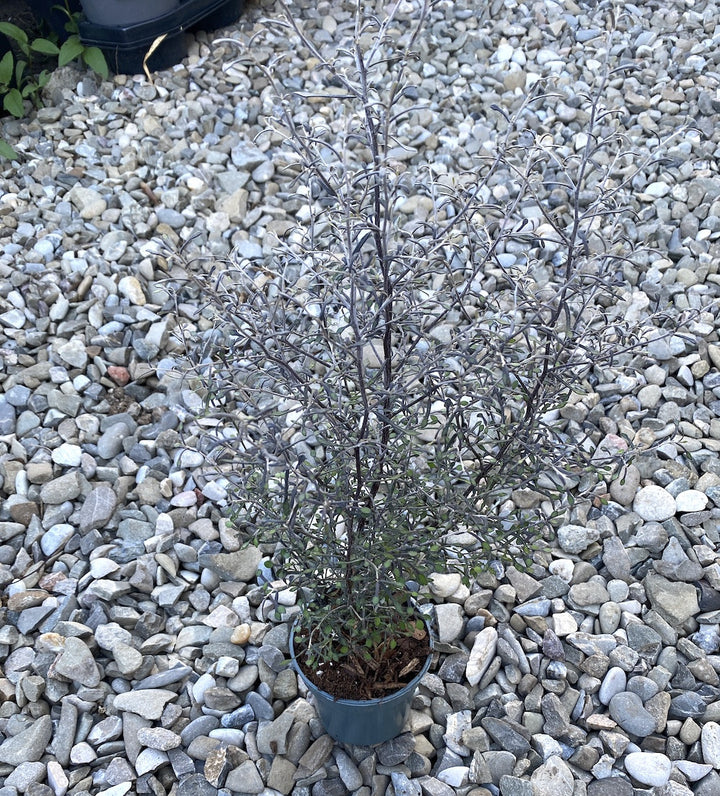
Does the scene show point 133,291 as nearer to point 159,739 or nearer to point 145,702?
point 145,702

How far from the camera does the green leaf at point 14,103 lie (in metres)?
3.74

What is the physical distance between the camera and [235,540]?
94.8 inches

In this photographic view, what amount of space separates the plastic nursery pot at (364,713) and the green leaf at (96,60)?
2943 millimetres

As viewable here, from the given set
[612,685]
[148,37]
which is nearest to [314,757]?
[612,685]

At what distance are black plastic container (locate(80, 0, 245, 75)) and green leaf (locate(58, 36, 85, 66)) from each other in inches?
1.7

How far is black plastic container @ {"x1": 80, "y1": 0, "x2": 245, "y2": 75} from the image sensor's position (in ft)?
12.6

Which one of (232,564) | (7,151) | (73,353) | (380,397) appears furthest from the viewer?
(7,151)

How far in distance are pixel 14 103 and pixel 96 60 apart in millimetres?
421

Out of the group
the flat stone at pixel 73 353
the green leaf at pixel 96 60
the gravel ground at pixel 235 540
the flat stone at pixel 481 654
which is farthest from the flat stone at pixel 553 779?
the green leaf at pixel 96 60

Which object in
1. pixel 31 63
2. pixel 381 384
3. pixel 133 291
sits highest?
pixel 381 384

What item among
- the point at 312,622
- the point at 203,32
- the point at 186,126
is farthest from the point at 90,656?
the point at 203,32

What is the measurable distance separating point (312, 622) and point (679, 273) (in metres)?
1.94

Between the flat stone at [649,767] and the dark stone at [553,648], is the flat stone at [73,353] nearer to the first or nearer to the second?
the dark stone at [553,648]

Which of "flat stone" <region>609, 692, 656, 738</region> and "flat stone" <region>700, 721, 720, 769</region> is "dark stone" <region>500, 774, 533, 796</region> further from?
"flat stone" <region>700, 721, 720, 769</region>
